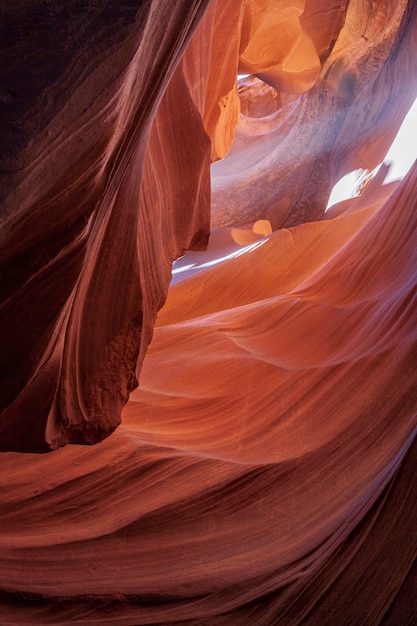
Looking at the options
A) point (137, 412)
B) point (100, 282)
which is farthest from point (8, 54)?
point (137, 412)

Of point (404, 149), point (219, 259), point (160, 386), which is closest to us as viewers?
point (160, 386)

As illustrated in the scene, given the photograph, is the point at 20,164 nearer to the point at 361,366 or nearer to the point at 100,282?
the point at 100,282

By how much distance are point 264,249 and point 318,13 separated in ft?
11.5

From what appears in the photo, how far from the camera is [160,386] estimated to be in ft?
12.4

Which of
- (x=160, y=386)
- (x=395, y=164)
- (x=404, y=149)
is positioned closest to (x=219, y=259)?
(x=395, y=164)

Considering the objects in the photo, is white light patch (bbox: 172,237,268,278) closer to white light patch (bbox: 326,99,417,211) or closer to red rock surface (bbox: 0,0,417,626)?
white light patch (bbox: 326,99,417,211)

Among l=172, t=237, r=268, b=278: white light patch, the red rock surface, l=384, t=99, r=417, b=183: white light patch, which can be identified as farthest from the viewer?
l=172, t=237, r=268, b=278: white light patch

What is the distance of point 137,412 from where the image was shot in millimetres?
3486

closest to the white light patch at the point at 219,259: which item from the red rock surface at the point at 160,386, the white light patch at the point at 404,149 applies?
the white light patch at the point at 404,149

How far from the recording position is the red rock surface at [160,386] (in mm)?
1618

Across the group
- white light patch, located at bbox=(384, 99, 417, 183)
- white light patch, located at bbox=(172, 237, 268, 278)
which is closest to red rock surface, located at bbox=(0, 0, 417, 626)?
white light patch, located at bbox=(384, 99, 417, 183)

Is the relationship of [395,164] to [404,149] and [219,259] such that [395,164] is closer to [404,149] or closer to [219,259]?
[404,149]

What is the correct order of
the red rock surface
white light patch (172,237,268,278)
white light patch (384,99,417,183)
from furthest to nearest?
white light patch (172,237,268,278) → white light patch (384,99,417,183) → the red rock surface

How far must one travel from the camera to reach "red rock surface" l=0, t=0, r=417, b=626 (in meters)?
1.62
